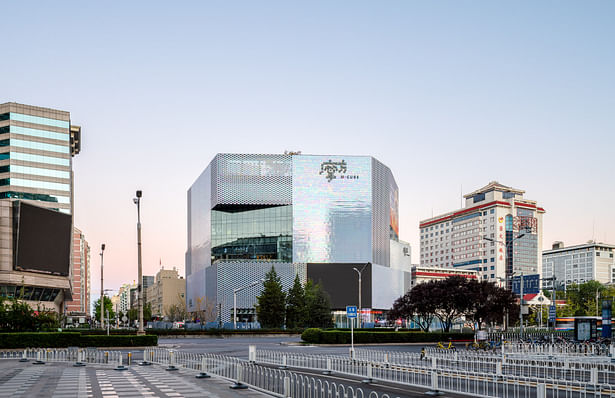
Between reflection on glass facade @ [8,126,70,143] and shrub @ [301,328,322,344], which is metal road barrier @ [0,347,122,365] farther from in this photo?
reflection on glass facade @ [8,126,70,143]

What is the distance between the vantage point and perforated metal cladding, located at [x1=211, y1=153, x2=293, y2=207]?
407 ft

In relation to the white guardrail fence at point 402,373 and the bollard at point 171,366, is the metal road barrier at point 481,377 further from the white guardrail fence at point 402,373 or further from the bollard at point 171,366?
the bollard at point 171,366

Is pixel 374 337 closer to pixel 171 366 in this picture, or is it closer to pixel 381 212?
pixel 171 366

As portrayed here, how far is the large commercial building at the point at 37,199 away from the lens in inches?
3159

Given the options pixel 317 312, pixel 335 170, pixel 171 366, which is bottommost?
pixel 317 312

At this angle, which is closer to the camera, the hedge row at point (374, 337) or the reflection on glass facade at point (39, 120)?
the hedge row at point (374, 337)

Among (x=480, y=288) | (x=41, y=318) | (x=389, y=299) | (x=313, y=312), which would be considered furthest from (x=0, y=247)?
(x=389, y=299)

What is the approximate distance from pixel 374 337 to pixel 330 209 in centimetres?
6754

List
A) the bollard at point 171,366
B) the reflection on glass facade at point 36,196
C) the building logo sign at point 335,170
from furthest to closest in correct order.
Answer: the building logo sign at point 335,170, the reflection on glass facade at point 36,196, the bollard at point 171,366

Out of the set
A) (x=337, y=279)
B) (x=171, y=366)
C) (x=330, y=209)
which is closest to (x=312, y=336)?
(x=171, y=366)

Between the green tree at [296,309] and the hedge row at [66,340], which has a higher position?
the hedge row at [66,340]

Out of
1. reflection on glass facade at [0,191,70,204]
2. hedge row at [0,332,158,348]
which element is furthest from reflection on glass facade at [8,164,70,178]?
hedge row at [0,332,158,348]

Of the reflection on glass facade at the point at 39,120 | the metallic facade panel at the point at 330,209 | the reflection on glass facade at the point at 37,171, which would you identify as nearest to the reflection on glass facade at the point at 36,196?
the reflection on glass facade at the point at 37,171

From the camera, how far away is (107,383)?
981 inches
